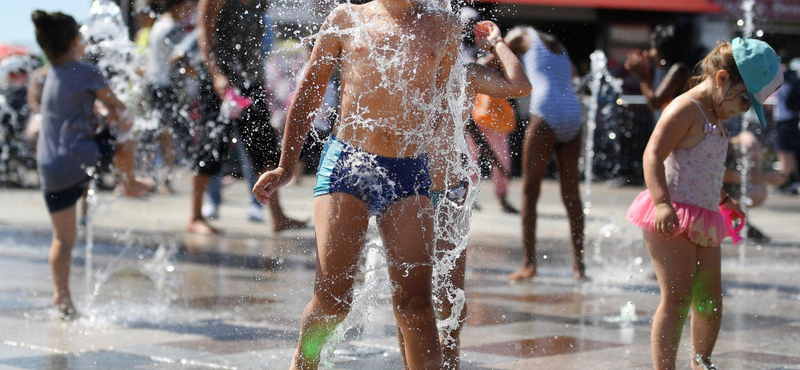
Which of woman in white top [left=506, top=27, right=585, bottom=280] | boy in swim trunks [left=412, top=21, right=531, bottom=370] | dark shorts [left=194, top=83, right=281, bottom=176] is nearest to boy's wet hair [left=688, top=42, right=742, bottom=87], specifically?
boy in swim trunks [left=412, top=21, right=531, bottom=370]

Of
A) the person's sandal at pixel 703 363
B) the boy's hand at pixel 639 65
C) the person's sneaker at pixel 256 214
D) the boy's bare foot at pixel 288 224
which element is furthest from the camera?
the person's sneaker at pixel 256 214

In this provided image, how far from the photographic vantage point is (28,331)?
489 centimetres

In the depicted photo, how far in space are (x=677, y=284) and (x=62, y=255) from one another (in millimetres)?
3254

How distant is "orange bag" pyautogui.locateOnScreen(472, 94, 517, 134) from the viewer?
417cm

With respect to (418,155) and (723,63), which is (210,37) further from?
(723,63)

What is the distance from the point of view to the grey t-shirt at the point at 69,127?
534 centimetres

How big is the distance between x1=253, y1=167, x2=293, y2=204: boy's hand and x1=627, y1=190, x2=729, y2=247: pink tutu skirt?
1.37m

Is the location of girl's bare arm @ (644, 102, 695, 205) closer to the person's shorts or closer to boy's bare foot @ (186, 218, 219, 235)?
the person's shorts

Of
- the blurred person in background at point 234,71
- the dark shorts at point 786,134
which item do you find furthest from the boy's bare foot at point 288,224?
the dark shorts at point 786,134

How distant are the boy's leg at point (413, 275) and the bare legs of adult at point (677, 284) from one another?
38.7 inches

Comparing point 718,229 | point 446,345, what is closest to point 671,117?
point 718,229

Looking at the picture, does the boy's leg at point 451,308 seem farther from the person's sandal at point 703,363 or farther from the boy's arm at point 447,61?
the person's sandal at point 703,363

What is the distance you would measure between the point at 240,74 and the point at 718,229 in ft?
15.4

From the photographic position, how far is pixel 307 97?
10.9 feet
